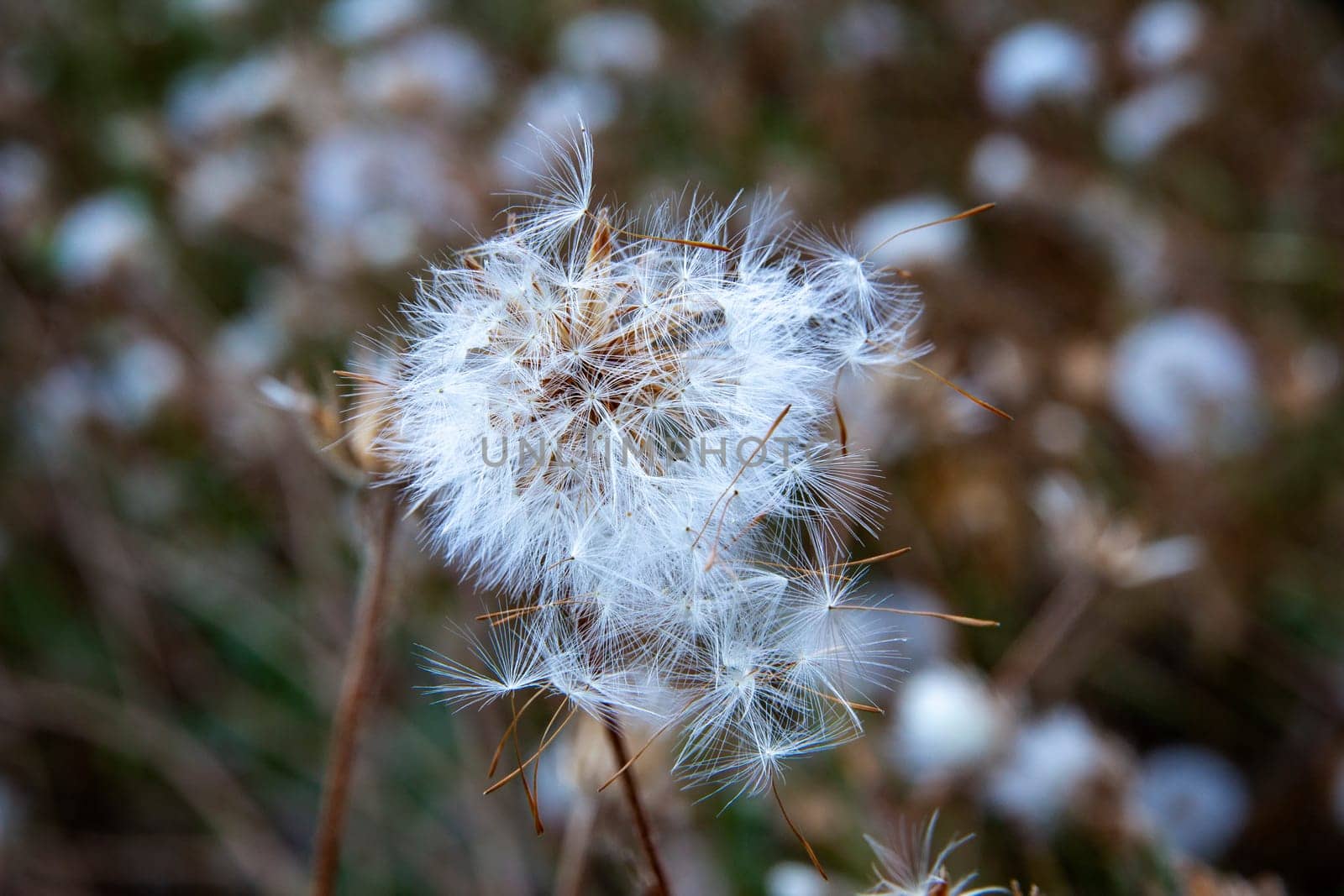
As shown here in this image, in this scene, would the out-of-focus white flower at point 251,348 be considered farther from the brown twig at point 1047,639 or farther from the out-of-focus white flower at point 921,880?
the out-of-focus white flower at point 921,880

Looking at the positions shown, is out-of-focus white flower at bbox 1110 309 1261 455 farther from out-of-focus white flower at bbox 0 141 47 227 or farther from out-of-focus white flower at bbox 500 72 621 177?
out-of-focus white flower at bbox 0 141 47 227

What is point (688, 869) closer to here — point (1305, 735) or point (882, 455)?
point (882, 455)

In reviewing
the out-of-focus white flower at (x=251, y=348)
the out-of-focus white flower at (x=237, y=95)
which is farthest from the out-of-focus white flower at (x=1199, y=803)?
Answer: the out-of-focus white flower at (x=237, y=95)

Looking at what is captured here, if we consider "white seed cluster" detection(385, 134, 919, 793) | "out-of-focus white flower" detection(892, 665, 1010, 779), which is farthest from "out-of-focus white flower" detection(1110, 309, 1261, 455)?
"white seed cluster" detection(385, 134, 919, 793)

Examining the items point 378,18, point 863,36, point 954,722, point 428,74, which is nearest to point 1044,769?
point 954,722

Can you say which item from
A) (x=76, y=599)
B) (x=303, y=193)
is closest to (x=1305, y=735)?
(x=303, y=193)
